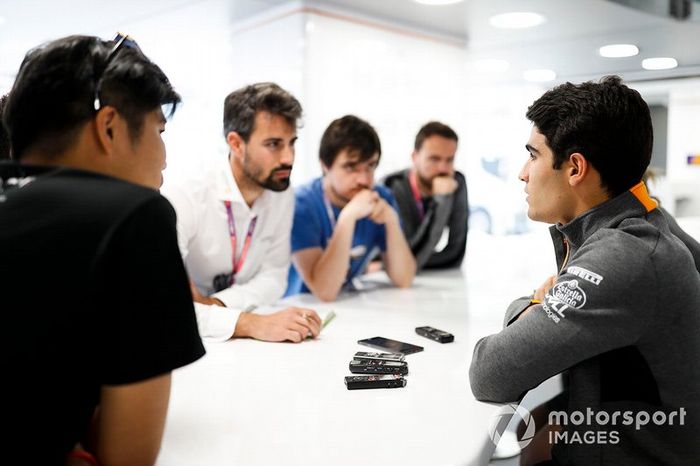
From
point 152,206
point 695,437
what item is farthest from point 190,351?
point 695,437

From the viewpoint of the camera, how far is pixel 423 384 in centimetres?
132

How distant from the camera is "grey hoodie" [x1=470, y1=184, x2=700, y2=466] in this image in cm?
106

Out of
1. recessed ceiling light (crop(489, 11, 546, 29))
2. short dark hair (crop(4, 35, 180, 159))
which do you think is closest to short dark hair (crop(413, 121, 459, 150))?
recessed ceiling light (crop(489, 11, 546, 29))

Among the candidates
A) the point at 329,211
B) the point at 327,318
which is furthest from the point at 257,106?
the point at 327,318

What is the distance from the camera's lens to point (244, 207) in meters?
2.04

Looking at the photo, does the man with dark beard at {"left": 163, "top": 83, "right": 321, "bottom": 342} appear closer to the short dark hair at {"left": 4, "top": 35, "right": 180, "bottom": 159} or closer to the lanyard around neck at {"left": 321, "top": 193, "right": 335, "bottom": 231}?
the lanyard around neck at {"left": 321, "top": 193, "right": 335, "bottom": 231}

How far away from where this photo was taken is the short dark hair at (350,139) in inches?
94.0

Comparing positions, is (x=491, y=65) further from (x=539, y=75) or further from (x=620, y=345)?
(x=620, y=345)

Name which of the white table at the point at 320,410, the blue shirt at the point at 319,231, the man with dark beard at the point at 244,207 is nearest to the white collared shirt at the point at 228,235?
the man with dark beard at the point at 244,207

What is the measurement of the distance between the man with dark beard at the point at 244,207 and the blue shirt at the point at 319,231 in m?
0.16

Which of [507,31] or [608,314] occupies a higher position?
[507,31]
